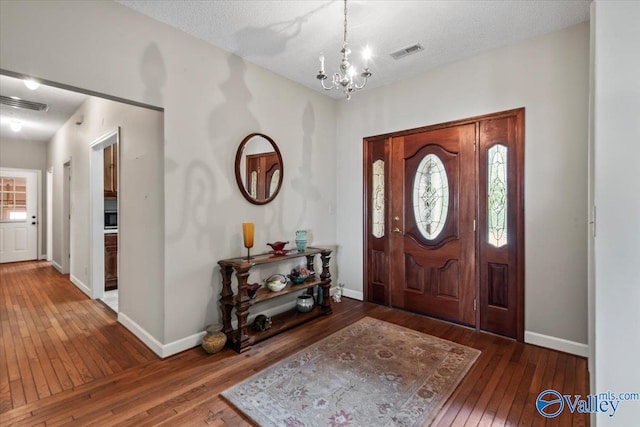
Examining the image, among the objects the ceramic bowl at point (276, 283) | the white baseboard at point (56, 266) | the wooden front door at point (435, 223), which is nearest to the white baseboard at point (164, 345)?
the ceramic bowl at point (276, 283)

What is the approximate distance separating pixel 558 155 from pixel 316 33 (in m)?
2.36

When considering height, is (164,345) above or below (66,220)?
below

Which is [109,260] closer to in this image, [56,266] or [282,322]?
[56,266]

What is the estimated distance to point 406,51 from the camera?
289cm

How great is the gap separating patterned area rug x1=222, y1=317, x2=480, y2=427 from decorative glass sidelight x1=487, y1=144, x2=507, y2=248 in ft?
3.68

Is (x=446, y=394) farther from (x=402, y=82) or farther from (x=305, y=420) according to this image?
(x=402, y=82)

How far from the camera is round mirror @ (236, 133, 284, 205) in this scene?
9.87ft

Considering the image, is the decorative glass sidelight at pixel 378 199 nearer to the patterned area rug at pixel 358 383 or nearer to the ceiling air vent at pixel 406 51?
the ceiling air vent at pixel 406 51

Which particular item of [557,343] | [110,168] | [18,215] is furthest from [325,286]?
[18,215]

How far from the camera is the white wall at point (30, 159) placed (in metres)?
6.41

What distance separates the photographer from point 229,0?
7.07 feet

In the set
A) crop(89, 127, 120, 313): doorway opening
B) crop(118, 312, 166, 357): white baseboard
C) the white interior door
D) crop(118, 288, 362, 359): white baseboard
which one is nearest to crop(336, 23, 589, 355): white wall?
crop(118, 288, 362, 359): white baseboard

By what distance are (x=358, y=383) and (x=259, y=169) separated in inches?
87.7

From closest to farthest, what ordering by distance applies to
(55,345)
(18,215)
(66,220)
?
(55,345) → (66,220) → (18,215)
